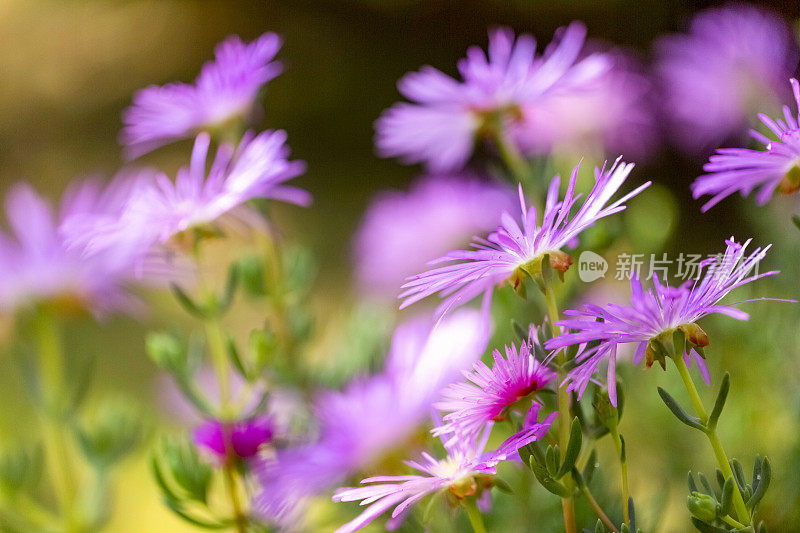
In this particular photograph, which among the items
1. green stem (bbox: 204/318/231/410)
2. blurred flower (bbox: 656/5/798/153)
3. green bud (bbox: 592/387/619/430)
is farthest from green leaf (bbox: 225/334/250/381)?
blurred flower (bbox: 656/5/798/153)

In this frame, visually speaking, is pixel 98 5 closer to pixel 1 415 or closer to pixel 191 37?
pixel 191 37

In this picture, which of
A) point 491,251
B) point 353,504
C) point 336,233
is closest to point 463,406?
point 491,251

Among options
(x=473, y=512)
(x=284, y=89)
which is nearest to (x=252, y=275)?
(x=473, y=512)

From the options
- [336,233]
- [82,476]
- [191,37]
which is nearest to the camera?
[82,476]

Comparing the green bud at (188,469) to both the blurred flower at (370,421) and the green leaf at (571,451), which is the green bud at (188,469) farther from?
the green leaf at (571,451)

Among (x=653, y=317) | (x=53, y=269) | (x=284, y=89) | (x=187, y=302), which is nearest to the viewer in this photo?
(x=653, y=317)

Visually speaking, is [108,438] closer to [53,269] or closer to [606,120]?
[53,269]

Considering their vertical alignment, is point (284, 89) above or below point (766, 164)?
above
